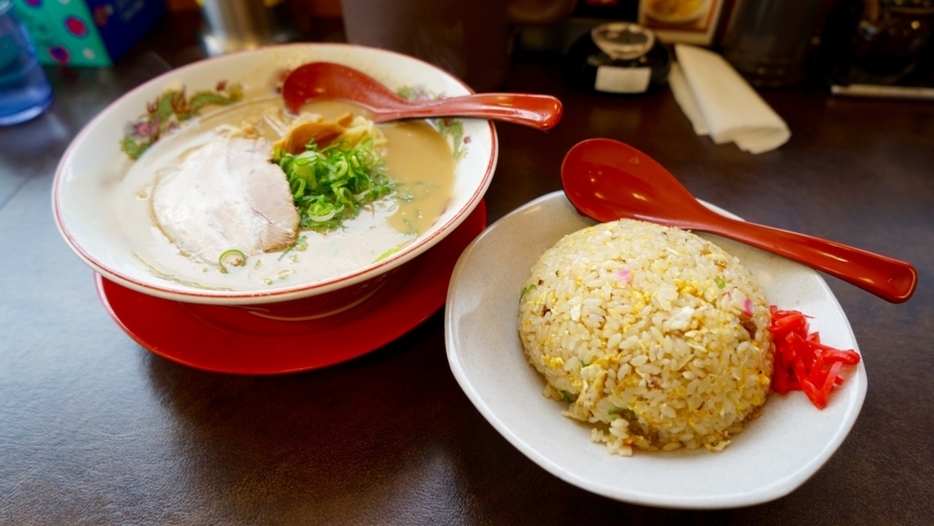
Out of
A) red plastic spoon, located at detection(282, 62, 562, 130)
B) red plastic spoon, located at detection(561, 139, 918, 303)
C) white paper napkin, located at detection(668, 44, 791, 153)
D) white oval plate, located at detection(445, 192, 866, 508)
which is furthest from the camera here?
white paper napkin, located at detection(668, 44, 791, 153)

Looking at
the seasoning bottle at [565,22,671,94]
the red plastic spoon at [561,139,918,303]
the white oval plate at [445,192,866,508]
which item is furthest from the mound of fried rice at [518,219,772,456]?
the seasoning bottle at [565,22,671,94]

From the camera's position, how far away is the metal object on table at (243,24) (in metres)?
1.95

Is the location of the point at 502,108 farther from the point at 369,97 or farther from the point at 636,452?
the point at 636,452

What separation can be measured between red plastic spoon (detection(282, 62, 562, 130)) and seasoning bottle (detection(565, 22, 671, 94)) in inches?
26.0

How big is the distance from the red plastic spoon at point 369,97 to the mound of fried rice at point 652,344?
482mm

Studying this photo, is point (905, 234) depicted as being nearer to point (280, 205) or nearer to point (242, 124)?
point (280, 205)

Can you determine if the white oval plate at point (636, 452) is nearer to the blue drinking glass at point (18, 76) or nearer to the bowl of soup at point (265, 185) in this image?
the bowl of soup at point (265, 185)

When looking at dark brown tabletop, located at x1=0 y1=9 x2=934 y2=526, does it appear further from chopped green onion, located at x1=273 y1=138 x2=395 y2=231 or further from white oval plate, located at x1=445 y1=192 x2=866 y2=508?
chopped green onion, located at x1=273 y1=138 x2=395 y2=231

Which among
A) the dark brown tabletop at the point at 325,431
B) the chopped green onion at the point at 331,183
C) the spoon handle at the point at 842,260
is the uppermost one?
the spoon handle at the point at 842,260

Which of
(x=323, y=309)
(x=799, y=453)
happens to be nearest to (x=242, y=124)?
(x=323, y=309)

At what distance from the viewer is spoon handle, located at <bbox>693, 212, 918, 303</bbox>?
3.18 ft

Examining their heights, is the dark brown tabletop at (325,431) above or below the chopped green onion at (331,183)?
below

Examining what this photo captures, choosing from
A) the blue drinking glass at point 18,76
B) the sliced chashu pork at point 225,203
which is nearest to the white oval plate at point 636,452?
the sliced chashu pork at point 225,203

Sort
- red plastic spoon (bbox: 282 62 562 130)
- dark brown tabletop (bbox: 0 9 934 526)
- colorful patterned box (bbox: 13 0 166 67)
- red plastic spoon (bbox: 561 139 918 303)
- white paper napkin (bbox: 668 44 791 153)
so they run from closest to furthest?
dark brown tabletop (bbox: 0 9 934 526)
red plastic spoon (bbox: 561 139 918 303)
red plastic spoon (bbox: 282 62 562 130)
white paper napkin (bbox: 668 44 791 153)
colorful patterned box (bbox: 13 0 166 67)
